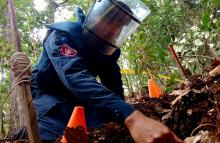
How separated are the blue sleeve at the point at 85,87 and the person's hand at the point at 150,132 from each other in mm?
165

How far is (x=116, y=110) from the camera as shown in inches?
86.0

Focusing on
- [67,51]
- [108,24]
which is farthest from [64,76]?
[108,24]

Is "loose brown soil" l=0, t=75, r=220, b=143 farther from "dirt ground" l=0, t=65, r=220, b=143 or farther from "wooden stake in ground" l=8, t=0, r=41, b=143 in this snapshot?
"wooden stake in ground" l=8, t=0, r=41, b=143

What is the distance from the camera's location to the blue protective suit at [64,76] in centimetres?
250

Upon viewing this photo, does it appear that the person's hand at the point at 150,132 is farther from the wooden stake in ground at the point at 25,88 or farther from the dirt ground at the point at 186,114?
the wooden stake in ground at the point at 25,88

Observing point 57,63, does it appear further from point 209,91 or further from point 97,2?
point 209,91

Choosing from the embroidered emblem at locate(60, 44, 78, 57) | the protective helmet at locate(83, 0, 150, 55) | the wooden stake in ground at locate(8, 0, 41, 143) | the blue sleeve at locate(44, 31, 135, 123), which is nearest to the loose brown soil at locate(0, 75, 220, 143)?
the blue sleeve at locate(44, 31, 135, 123)

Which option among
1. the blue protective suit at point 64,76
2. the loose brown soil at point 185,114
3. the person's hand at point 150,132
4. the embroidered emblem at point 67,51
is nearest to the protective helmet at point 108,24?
the blue protective suit at point 64,76

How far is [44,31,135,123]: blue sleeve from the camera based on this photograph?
219 centimetres

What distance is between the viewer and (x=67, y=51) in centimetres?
271

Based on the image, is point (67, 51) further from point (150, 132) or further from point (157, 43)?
point (157, 43)

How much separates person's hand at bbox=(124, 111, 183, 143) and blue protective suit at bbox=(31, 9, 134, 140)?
1.63 feet

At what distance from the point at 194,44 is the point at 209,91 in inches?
109

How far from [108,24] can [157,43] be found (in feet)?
13.2
